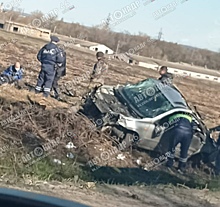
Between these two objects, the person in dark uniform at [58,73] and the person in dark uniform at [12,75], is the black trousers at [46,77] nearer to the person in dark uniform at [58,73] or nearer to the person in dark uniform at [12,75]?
the person in dark uniform at [58,73]

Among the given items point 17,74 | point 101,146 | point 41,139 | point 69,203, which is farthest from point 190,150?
point 69,203

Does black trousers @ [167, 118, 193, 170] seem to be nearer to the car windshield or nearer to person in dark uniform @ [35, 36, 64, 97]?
the car windshield

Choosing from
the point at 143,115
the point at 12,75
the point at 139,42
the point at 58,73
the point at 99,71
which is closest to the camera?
the point at 143,115

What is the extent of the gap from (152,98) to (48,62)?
3.29 metres

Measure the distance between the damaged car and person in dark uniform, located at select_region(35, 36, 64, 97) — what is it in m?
2.37

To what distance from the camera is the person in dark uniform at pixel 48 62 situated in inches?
479

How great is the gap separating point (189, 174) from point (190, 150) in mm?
440

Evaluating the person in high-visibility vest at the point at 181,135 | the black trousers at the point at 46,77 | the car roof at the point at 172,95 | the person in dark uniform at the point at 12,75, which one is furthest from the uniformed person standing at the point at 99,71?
the person in high-visibility vest at the point at 181,135

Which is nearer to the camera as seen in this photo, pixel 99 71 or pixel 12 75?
pixel 99 71

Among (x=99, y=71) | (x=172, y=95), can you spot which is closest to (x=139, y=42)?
(x=99, y=71)

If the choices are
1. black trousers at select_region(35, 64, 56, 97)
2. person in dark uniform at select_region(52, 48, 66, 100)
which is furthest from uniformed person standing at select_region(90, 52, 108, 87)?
black trousers at select_region(35, 64, 56, 97)

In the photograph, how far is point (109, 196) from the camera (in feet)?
21.4

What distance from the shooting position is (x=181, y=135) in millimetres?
9156

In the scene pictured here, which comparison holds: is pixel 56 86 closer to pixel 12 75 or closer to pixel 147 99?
pixel 12 75
